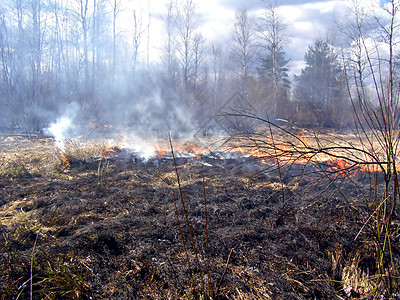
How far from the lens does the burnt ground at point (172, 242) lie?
254 centimetres

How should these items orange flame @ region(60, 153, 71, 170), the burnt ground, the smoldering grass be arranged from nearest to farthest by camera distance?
the burnt ground, the smoldering grass, orange flame @ region(60, 153, 71, 170)

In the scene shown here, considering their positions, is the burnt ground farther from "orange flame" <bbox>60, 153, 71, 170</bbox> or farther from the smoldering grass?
"orange flame" <bbox>60, 153, 71, 170</bbox>

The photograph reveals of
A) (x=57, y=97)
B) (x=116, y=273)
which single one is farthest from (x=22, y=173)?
(x=57, y=97)

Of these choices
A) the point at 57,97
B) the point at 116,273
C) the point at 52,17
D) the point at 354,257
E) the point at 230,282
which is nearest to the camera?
the point at 230,282

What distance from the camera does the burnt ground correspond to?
2.54 m

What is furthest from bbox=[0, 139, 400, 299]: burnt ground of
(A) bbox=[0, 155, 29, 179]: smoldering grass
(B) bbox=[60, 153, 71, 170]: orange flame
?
(B) bbox=[60, 153, 71, 170]: orange flame

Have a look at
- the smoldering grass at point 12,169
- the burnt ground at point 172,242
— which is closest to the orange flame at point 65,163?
the smoldering grass at point 12,169

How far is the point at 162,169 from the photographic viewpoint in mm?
8539

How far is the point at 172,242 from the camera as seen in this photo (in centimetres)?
362

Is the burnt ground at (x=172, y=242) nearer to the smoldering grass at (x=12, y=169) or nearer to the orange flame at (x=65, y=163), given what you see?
the smoldering grass at (x=12, y=169)

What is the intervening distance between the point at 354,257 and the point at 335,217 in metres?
1.14

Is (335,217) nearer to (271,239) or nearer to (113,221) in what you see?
(271,239)

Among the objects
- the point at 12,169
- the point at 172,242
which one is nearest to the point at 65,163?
the point at 12,169

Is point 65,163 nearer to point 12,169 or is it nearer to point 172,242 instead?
point 12,169
